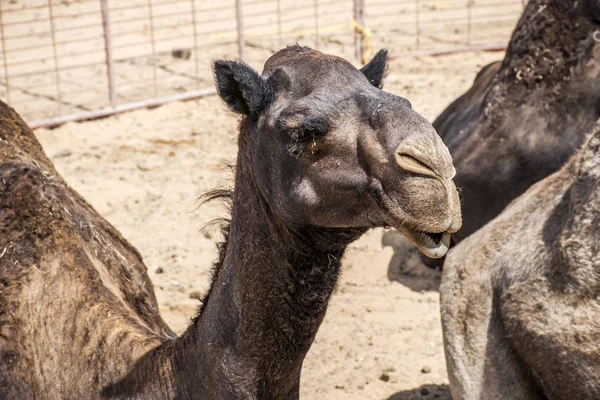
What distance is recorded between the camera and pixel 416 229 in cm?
286

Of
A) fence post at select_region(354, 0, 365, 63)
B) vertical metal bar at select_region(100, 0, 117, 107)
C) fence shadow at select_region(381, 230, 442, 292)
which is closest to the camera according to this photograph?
fence shadow at select_region(381, 230, 442, 292)

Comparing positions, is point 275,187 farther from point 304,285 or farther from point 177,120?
point 177,120

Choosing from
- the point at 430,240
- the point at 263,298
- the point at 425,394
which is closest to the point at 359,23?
the point at 425,394

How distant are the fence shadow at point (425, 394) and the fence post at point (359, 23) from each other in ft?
20.7

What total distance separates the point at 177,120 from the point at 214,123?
0.41 m

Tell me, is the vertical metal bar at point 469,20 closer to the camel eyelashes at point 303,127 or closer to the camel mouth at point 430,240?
the camel eyelashes at point 303,127

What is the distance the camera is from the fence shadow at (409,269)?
7.10m

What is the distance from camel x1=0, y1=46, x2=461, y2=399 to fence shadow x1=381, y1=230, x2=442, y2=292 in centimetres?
347

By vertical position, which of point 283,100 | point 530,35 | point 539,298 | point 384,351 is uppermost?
point 283,100

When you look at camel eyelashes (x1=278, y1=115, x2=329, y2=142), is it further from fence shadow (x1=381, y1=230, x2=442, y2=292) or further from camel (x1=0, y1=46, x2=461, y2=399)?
fence shadow (x1=381, y1=230, x2=442, y2=292)

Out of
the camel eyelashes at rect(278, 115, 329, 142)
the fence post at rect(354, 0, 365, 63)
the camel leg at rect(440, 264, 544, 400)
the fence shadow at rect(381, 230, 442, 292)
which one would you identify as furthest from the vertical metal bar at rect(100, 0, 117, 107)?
the camel eyelashes at rect(278, 115, 329, 142)

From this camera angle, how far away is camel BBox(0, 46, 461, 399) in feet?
9.48

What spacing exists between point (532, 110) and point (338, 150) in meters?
3.60

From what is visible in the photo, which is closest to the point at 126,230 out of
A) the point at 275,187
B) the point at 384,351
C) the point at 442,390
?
the point at 384,351
